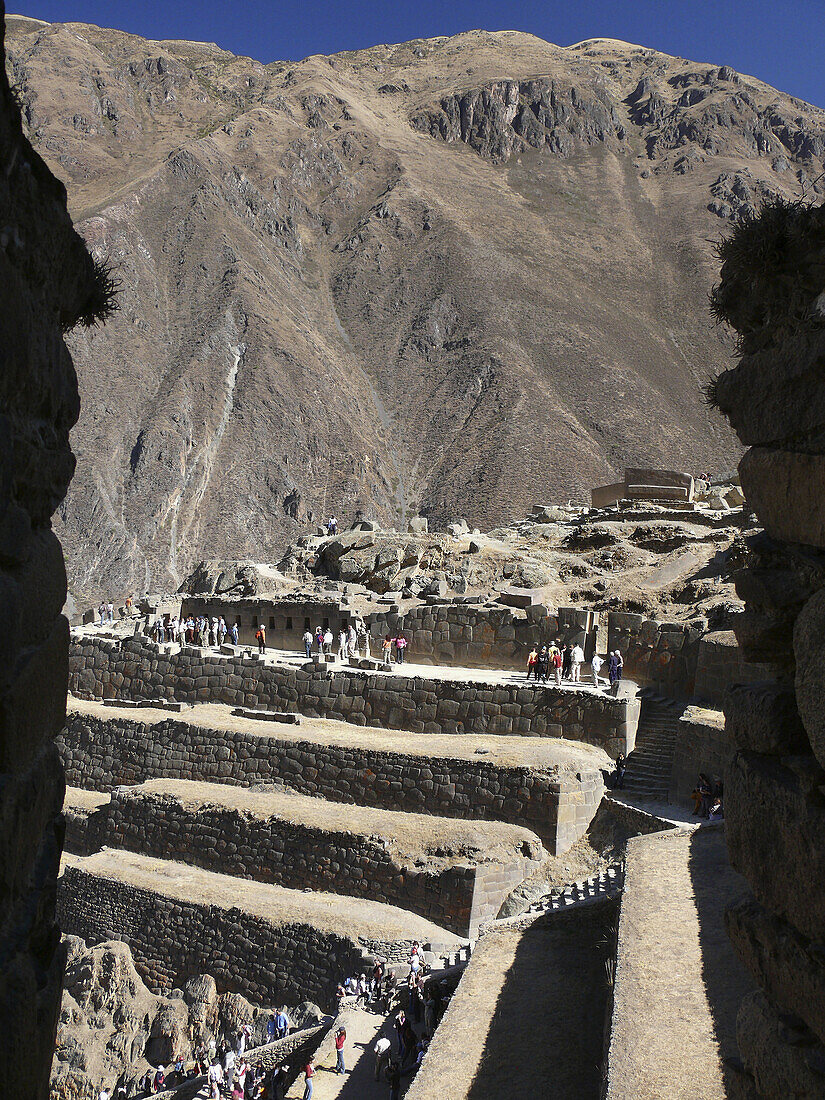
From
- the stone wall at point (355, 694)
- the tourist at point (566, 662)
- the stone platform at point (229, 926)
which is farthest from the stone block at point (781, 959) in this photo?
the tourist at point (566, 662)

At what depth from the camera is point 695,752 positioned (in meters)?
16.7

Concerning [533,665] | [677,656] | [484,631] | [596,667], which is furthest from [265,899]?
[677,656]

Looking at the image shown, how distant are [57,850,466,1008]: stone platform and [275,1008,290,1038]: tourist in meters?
0.55

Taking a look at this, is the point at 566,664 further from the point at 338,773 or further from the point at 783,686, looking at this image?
the point at 783,686

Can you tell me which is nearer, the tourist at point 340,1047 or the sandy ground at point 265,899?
the tourist at point 340,1047

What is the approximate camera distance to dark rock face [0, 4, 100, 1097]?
9.85 ft

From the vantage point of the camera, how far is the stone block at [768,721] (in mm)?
3918

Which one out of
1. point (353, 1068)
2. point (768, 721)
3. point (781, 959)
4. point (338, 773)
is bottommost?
point (353, 1068)

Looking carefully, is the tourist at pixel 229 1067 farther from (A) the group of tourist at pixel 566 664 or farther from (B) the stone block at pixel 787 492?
(B) the stone block at pixel 787 492

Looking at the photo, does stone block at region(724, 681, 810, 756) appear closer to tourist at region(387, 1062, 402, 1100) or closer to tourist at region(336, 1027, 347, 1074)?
tourist at region(387, 1062, 402, 1100)

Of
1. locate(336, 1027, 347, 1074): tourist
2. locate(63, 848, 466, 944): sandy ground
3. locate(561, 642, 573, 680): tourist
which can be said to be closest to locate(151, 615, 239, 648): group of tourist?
locate(63, 848, 466, 944): sandy ground

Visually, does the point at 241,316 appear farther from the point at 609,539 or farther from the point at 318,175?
the point at 609,539

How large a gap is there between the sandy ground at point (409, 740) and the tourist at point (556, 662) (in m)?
1.67

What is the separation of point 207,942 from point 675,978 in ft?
33.9
